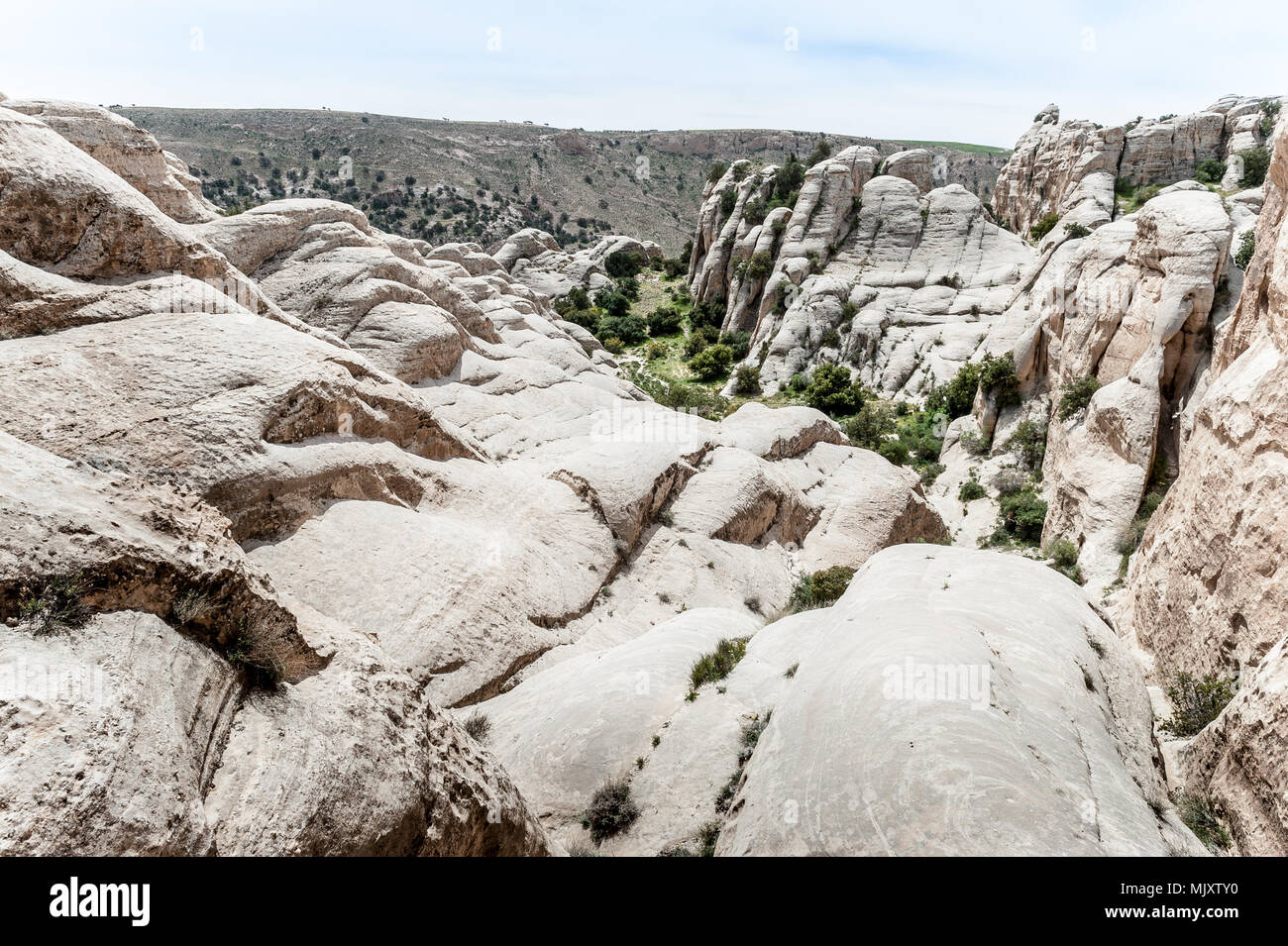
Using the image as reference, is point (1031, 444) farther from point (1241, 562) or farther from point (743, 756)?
point (743, 756)

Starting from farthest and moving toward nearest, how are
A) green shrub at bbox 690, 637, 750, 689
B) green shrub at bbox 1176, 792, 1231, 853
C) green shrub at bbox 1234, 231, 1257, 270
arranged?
1. green shrub at bbox 1234, 231, 1257, 270
2. green shrub at bbox 690, 637, 750, 689
3. green shrub at bbox 1176, 792, 1231, 853

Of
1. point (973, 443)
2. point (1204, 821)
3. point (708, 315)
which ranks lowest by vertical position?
point (1204, 821)

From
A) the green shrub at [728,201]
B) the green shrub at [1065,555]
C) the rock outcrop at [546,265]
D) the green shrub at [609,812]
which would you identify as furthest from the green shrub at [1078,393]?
the rock outcrop at [546,265]

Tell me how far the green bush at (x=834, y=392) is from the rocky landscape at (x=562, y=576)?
42.4ft

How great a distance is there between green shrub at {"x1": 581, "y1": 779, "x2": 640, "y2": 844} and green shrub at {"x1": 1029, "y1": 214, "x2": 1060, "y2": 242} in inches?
2488

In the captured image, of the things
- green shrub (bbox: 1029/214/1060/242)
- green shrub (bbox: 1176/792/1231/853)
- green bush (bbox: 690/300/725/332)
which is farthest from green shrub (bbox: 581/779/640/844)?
green shrub (bbox: 1029/214/1060/242)

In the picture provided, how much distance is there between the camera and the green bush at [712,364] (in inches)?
2116

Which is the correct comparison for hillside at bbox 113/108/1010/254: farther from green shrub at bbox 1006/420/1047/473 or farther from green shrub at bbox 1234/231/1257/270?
green shrub at bbox 1234/231/1257/270

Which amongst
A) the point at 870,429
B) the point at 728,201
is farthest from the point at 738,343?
the point at 870,429

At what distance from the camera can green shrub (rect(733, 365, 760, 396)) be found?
49125 mm

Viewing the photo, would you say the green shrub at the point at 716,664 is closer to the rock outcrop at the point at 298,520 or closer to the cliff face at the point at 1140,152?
the rock outcrop at the point at 298,520

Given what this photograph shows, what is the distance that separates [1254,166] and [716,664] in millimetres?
63863

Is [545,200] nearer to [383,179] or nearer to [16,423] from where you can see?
[383,179]

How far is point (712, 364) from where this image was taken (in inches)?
2114
